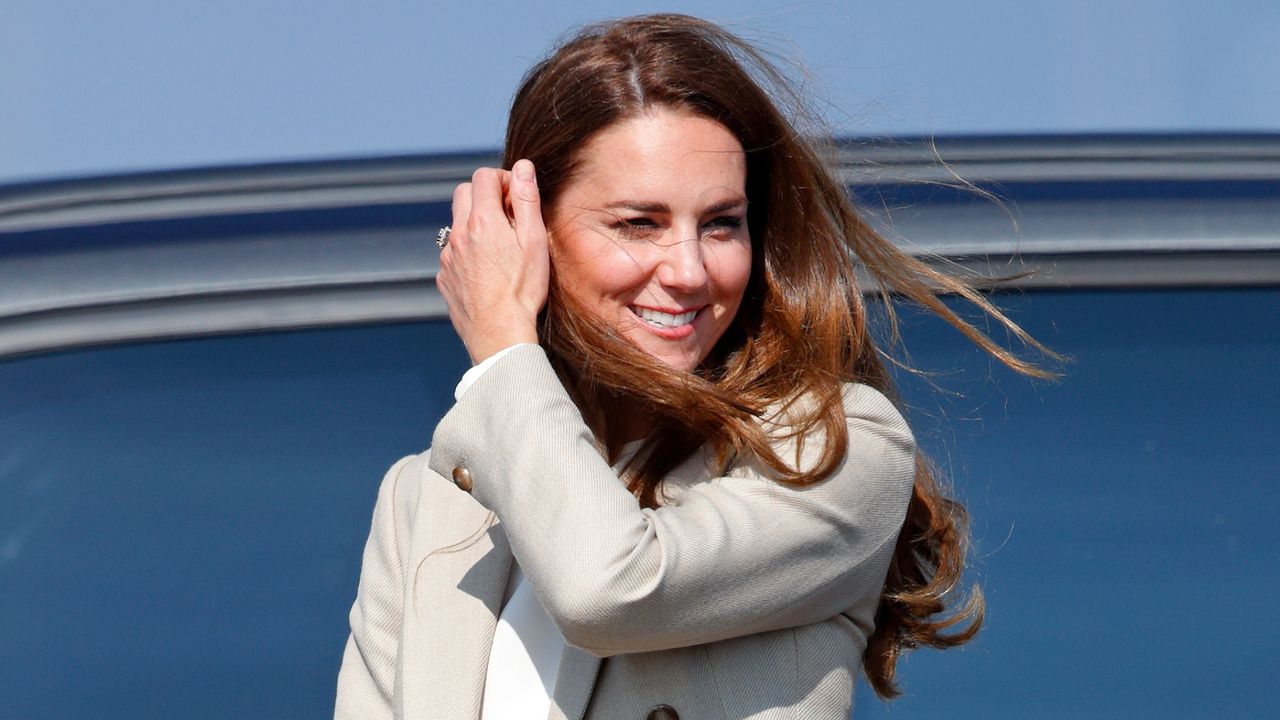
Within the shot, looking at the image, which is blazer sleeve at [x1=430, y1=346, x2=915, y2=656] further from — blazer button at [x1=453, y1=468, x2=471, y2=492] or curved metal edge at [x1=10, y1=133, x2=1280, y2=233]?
curved metal edge at [x1=10, y1=133, x2=1280, y2=233]

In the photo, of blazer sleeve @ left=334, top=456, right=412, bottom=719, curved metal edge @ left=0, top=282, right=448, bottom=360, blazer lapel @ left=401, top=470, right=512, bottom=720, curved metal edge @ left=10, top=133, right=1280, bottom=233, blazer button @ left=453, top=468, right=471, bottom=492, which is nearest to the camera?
blazer button @ left=453, top=468, right=471, bottom=492

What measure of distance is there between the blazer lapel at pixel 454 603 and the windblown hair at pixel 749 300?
A: 0.66 feet

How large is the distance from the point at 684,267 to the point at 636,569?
42 cm

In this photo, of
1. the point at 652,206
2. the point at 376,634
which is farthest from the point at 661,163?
the point at 376,634

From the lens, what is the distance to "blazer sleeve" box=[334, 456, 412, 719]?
1896 millimetres

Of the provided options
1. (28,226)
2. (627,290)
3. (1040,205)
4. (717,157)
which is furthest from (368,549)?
(1040,205)

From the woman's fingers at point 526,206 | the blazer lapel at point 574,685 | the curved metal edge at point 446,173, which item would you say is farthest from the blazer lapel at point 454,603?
the curved metal edge at point 446,173

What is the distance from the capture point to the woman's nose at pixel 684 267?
1.73 metres

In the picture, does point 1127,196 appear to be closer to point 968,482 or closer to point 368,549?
point 968,482

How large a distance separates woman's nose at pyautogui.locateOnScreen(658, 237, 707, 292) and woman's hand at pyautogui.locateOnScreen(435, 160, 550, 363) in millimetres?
143

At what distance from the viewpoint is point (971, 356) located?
8.86ft

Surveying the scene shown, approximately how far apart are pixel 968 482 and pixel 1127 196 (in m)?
0.61

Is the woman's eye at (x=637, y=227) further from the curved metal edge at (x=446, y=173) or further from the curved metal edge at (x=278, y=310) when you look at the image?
the curved metal edge at (x=278, y=310)

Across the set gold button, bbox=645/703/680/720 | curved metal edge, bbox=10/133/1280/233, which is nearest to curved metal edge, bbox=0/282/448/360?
curved metal edge, bbox=10/133/1280/233
